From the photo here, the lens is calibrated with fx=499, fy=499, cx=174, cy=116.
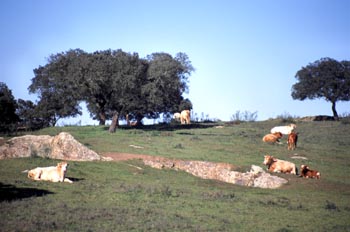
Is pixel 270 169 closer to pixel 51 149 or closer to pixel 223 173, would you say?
pixel 223 173

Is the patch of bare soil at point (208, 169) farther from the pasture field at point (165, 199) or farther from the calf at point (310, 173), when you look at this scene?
the calf at point (310, 173)

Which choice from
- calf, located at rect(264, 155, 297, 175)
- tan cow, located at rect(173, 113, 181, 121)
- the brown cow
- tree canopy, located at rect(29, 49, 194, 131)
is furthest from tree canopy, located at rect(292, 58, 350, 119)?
calf, located at rect(264, 155, 297, 175)

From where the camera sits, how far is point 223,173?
1078 inches

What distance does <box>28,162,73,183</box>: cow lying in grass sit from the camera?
2070 centimetres

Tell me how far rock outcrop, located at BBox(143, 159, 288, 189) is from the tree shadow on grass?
410 inches

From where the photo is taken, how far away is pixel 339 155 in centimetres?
3522

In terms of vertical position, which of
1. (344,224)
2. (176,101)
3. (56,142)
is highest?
(176,101)

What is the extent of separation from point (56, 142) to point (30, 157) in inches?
105

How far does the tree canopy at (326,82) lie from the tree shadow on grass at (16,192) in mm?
59165

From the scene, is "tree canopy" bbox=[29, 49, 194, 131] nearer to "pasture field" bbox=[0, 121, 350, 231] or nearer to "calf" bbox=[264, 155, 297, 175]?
"pasture field" bbox=[0, 121, 350, 231]

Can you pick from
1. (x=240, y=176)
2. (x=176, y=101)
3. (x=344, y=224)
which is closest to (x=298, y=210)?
(x=344, y=224)

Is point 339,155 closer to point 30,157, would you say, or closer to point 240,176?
point 240,176

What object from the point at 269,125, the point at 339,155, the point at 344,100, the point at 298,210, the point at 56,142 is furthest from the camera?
the point at 344,100

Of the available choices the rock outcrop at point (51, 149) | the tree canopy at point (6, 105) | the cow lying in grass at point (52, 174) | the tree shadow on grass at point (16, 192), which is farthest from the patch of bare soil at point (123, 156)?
the tree canopy at point (6, 105)
